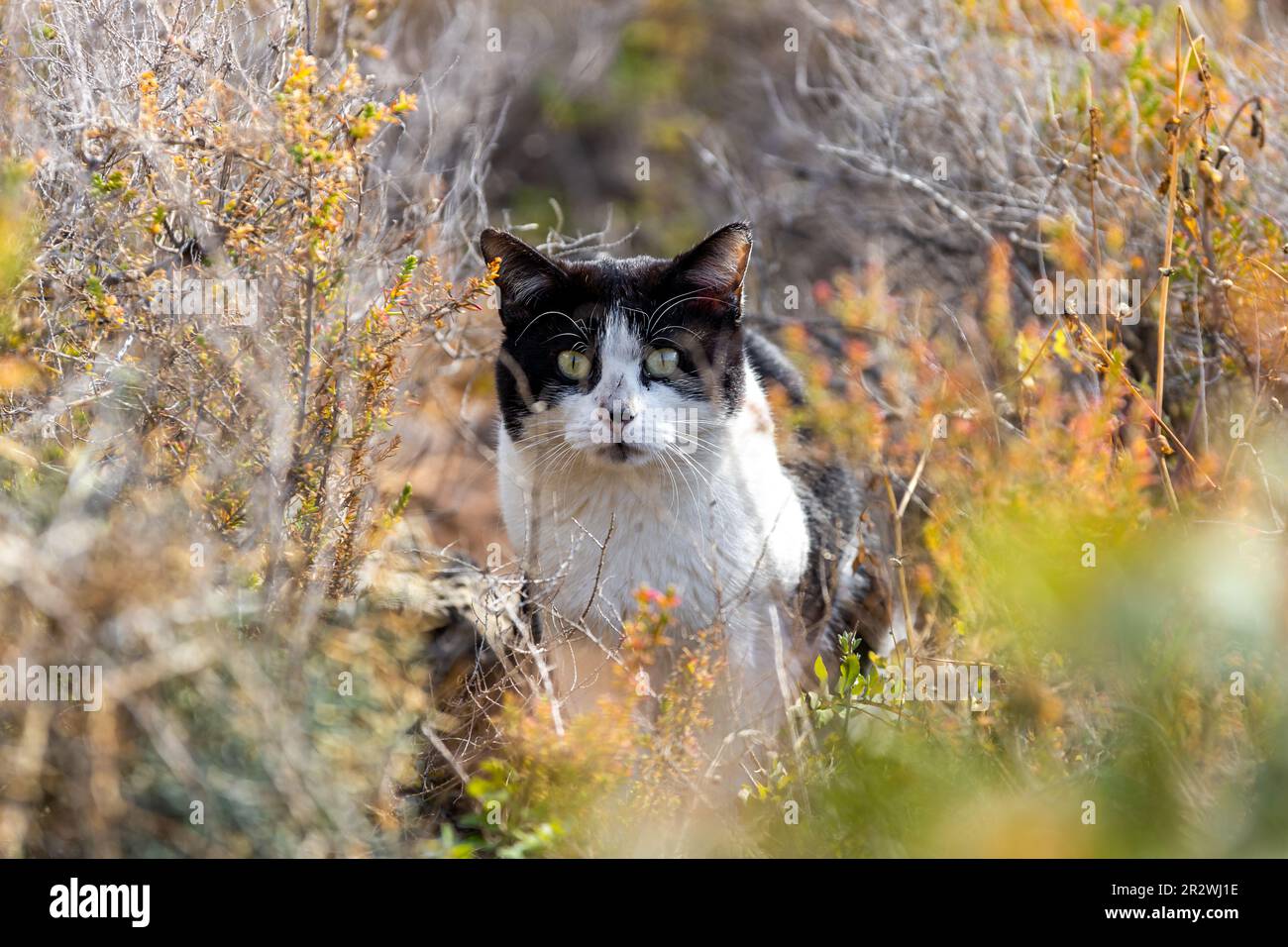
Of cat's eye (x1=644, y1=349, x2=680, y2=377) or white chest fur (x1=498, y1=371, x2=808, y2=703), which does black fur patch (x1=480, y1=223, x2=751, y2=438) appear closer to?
cat's eye (x1=644, y1=349, x2=680, y2=377)

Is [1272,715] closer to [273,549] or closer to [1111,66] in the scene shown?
[273,549]

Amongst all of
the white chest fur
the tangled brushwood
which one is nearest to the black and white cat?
the white chest fur

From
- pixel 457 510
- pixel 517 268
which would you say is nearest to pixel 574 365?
pixel 517 268

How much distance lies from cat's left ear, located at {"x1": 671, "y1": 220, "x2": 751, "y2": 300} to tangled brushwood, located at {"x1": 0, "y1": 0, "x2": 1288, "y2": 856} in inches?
16.3

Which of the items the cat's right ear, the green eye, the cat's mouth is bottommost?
the cat's mouth

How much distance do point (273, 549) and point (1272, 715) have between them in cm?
187

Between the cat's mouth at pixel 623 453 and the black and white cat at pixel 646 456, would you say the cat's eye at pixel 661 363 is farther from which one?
the cat's mouth at pixel 623 453

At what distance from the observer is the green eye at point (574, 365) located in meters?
3.02

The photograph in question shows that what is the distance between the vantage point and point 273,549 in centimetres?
243

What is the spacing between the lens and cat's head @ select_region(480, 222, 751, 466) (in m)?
2.92

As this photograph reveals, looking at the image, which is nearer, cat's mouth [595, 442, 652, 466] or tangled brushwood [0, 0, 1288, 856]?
tangled brushwood [0, 0, 1288, 856]

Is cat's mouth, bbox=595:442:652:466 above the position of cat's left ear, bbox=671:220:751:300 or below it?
below

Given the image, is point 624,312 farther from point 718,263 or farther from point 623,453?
point 623,453

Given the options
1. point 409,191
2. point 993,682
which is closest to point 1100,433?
point 993,682
